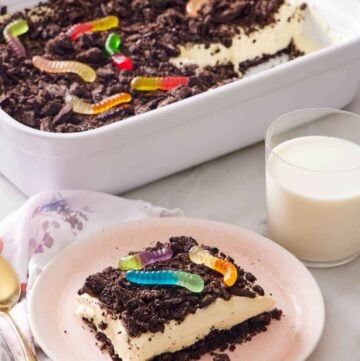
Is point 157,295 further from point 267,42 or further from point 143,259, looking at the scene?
point 267,42

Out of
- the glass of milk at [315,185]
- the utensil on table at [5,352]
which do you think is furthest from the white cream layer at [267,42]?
the utensil on table at [5,352]

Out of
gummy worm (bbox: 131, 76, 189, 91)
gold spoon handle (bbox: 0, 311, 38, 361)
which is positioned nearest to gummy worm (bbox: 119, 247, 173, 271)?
gold spoon handle (bbox: 0, 311, 38, 361)

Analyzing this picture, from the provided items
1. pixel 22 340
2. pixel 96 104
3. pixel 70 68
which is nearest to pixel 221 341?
pixel 22 340

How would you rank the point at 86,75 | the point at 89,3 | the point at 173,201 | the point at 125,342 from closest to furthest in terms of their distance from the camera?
the point at 125,342 → the point at 173,201 → the point at 86,75 → the point at 89,3

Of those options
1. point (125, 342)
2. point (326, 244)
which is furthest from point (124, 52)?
point (125, 342)

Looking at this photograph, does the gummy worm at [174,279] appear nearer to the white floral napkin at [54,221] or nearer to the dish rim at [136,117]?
the white floral napkin at [54,221]

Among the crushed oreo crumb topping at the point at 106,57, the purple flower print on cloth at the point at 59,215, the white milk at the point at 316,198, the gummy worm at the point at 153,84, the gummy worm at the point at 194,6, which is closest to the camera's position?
the white milk at the point at 316,198

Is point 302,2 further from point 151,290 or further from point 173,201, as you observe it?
point 151,290
